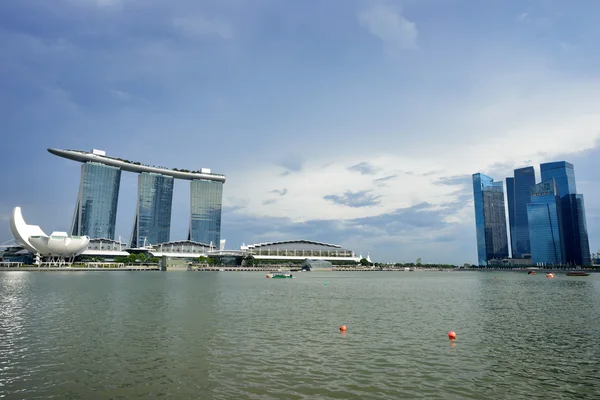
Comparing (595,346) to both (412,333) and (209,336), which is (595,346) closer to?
(412,333)

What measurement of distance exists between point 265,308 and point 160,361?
23.7 meters

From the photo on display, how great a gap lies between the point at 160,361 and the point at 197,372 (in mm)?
3201

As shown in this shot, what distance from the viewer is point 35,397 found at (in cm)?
1617

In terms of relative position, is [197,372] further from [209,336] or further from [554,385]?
[554,385]

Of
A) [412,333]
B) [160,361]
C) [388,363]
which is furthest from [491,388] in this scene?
[160,361]

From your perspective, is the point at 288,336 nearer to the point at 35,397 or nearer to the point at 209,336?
the point at 209,336

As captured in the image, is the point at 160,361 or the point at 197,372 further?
the point at 160,361

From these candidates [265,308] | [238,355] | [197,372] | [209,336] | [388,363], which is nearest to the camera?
[197,372]

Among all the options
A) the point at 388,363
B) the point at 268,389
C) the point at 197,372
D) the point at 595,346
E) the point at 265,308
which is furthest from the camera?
the point at 265,308

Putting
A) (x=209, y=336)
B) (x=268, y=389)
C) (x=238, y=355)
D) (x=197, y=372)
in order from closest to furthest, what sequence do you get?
(x=268, y=389)
(x=197, y=372)
(x=238, y=355)
(x=209, y=336)

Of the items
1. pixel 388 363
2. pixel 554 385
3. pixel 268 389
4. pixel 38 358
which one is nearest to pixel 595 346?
pixel 554 385

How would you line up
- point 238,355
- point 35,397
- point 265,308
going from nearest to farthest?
point 35,397
point 238,355
point 265,308

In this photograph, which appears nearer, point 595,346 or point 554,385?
point 554,385

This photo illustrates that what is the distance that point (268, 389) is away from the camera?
17.2 metres
